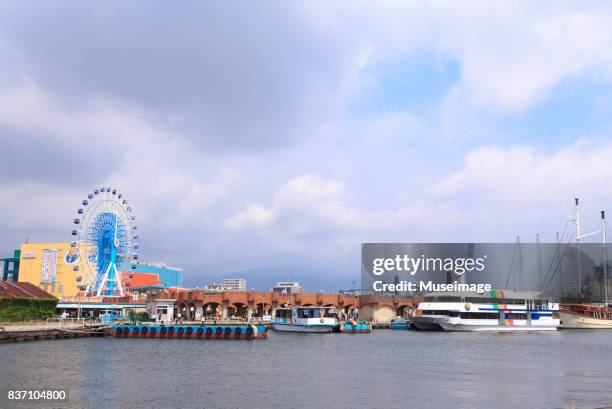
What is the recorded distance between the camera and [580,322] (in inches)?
5221

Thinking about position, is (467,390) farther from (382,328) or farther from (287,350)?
(382,328)

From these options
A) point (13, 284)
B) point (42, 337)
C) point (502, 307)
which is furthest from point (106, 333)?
point (502, 307)

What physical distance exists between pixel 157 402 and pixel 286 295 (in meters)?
96.0

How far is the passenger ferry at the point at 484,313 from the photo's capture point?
4331 inches

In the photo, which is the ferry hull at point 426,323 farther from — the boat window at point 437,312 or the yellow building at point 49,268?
the yellow building at point 49,268

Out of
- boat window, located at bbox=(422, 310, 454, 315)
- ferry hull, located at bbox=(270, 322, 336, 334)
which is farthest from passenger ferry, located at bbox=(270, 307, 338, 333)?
boat window, located at bbox=(422, 310, 454, 315)

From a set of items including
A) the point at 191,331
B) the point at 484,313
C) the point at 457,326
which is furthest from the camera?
the point at 484,313

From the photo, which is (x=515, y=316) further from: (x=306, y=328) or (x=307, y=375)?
(x=307, y=375)

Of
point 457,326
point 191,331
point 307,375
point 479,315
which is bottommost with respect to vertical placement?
point 457,326

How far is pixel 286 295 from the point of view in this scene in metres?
131

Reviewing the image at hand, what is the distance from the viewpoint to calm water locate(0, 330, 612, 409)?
35.8 metres

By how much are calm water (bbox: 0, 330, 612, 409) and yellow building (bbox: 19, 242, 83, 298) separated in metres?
105

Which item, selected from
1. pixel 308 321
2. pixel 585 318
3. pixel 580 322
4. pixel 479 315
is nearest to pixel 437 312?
pixel 479 315

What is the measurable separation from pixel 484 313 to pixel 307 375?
7307 cm
